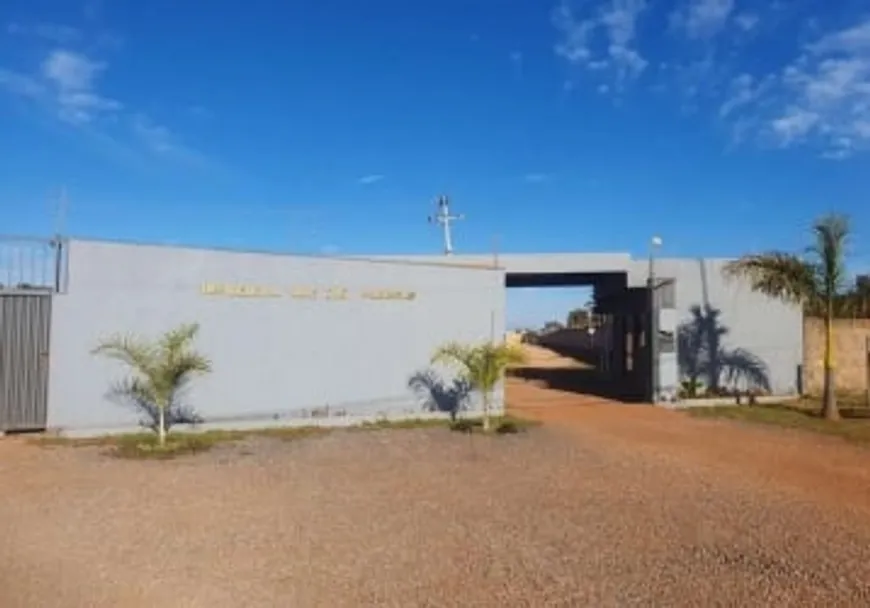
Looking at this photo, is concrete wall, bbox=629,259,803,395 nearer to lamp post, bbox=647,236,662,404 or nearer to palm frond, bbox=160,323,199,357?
lamp post, bbox=647,236,662,404

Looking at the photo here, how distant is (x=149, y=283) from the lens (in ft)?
49.6

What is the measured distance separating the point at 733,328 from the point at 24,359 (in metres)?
16.6

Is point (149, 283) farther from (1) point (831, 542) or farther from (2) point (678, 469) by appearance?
(1) point (831, 542)

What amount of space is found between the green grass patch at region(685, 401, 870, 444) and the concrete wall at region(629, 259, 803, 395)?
1.59 meters

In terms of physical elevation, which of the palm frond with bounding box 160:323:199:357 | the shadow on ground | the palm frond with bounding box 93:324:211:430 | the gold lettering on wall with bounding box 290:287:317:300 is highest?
the gold lettering on wall with bounding box 290:287:317:300

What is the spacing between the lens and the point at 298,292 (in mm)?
16609

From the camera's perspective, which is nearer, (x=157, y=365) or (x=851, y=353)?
(x=157, y=365)

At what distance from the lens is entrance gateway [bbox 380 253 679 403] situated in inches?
843

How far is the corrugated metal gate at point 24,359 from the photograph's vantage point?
45.3ft

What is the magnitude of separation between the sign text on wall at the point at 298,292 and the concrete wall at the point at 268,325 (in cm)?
6

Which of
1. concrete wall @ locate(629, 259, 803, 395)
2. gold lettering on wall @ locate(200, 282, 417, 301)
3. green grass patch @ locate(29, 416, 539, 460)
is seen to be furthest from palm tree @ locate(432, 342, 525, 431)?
concrete wall @ locate(629, 259, 803, 395)

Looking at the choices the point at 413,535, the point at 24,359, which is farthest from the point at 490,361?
the point at 413,535

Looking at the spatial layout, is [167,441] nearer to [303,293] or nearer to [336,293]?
[303,293]

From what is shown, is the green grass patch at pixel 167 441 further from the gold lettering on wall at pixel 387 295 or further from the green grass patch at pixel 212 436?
the gold lettering on wall at pixel 387 295
